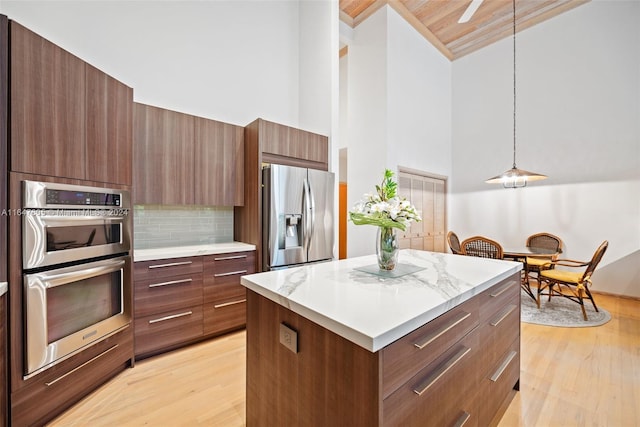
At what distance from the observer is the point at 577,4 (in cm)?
427

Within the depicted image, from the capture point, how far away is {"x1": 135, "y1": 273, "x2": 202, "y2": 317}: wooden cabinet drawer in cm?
216

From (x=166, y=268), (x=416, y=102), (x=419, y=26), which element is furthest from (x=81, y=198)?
(x=419, y=26)

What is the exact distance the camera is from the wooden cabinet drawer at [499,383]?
4.57 feet

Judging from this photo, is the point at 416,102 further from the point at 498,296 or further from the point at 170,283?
the point at 170,283

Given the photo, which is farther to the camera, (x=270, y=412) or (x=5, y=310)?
(x=5, y=310)

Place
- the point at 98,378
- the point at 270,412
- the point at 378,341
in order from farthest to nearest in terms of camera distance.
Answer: the point at 98,378
the point at 270,412
the point at 378,341

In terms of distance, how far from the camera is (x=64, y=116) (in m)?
1.65

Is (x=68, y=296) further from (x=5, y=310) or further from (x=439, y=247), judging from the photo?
(x=439, y=247)

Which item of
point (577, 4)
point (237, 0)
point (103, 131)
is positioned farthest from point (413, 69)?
point (103, 131)

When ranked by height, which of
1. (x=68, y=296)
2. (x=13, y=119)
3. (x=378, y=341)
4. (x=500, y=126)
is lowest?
(x=68, y=296)

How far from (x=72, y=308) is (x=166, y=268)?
65 centimetres

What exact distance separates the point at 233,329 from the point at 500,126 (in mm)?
5483

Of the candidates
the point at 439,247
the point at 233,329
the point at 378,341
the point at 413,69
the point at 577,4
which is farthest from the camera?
the point at 439,247

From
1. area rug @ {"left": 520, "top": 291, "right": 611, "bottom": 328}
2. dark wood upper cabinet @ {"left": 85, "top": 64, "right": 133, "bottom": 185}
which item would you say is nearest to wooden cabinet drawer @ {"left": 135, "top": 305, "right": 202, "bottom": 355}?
dark wood upper cabinet @ {"left": 85, "top": 64, "right": 133, "bottom": 185}
